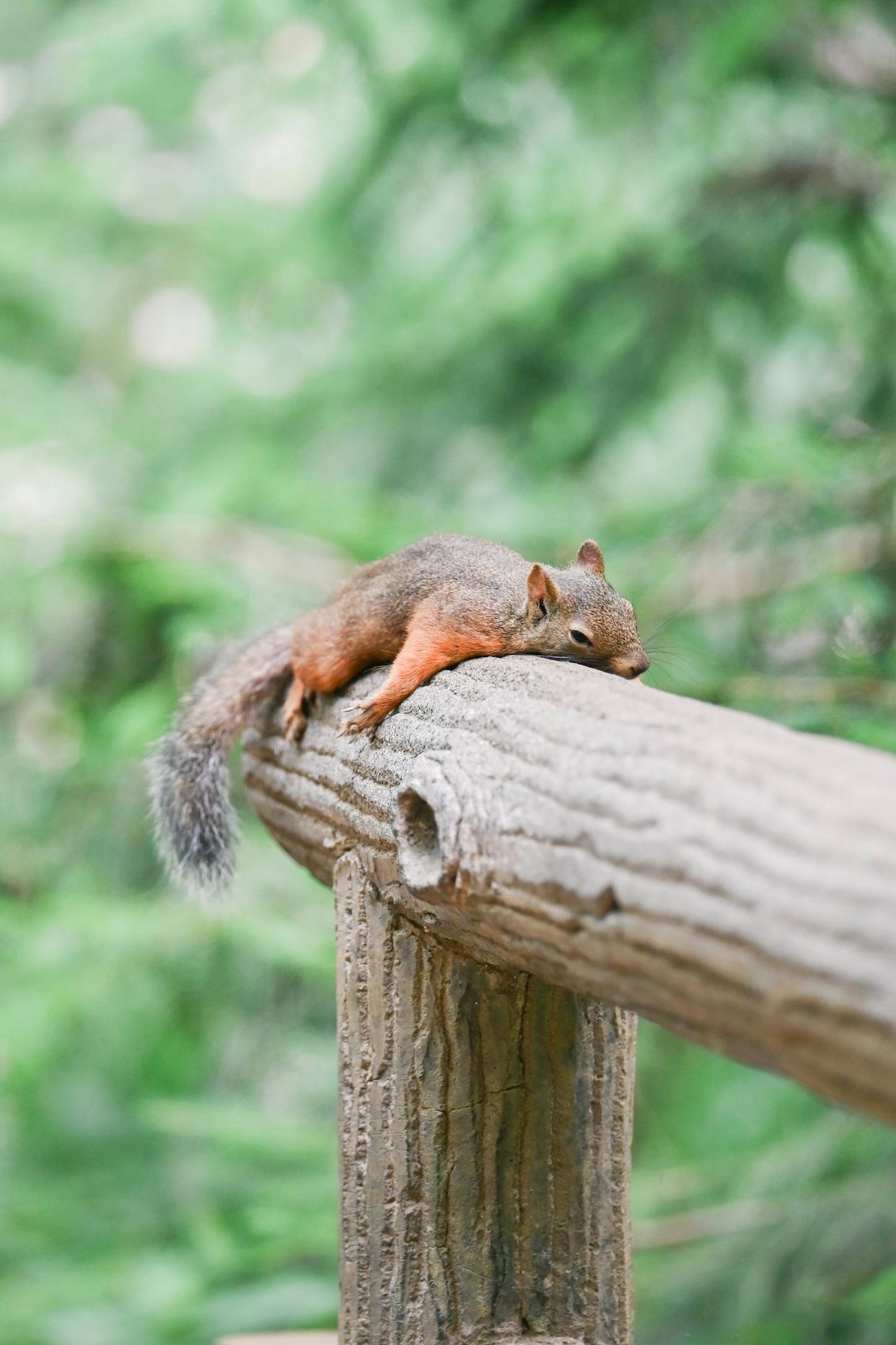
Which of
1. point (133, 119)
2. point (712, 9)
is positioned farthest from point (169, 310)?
point (712, 9)

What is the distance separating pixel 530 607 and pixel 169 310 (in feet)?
18.5

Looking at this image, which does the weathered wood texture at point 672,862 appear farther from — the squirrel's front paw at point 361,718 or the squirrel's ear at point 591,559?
the squirrel's ear at point 591,559

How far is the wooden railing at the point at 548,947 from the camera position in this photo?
0.73m

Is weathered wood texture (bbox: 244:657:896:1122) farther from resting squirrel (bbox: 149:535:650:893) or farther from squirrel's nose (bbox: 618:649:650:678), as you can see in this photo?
squirrel's nose (bbox: 618:649:650:678)

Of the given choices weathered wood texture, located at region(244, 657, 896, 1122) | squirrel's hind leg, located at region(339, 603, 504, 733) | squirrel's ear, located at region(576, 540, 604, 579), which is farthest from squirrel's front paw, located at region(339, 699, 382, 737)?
squirrel's ear, located at region(576, 540, 604, 579)

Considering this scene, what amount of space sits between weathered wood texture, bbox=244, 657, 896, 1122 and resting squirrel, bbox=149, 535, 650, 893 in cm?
20

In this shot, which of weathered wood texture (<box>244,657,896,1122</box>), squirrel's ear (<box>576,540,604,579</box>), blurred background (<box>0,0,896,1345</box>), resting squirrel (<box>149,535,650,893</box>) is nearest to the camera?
weathered wood texture (<box>244,657,896,1122</box>)

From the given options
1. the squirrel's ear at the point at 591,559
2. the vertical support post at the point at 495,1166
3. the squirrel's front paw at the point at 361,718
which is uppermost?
the squirrel's ear at the point at 591,559

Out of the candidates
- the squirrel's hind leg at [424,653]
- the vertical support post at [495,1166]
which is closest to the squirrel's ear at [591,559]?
the squirrel's hind leg at [424,653]

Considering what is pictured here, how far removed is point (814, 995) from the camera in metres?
0.70

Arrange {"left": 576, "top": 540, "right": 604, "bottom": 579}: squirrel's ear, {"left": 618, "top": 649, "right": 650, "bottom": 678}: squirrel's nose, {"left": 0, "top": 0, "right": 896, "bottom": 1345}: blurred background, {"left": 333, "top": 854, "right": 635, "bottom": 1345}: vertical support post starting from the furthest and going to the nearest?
{"left": 0, "top": 0, "right": 896, "bottom": 1345}: blurred background < {"left": 576, "top": 540, "right": 604, "bottom": 579}: squirrel's ear < {"left": 618, "top": 649, "right": 650, "bottom": 678}: squirrel's nose < {"left": 333, "top": 854, "right": 635, "bottom": 1345}: vertical support post

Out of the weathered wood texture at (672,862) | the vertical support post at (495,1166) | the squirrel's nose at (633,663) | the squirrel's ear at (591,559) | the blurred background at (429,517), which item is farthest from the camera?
the blurred background at (429,517)

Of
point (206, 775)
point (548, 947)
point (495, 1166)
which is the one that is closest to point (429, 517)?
point (206, 775)

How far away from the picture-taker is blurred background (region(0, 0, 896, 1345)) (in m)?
2.21
